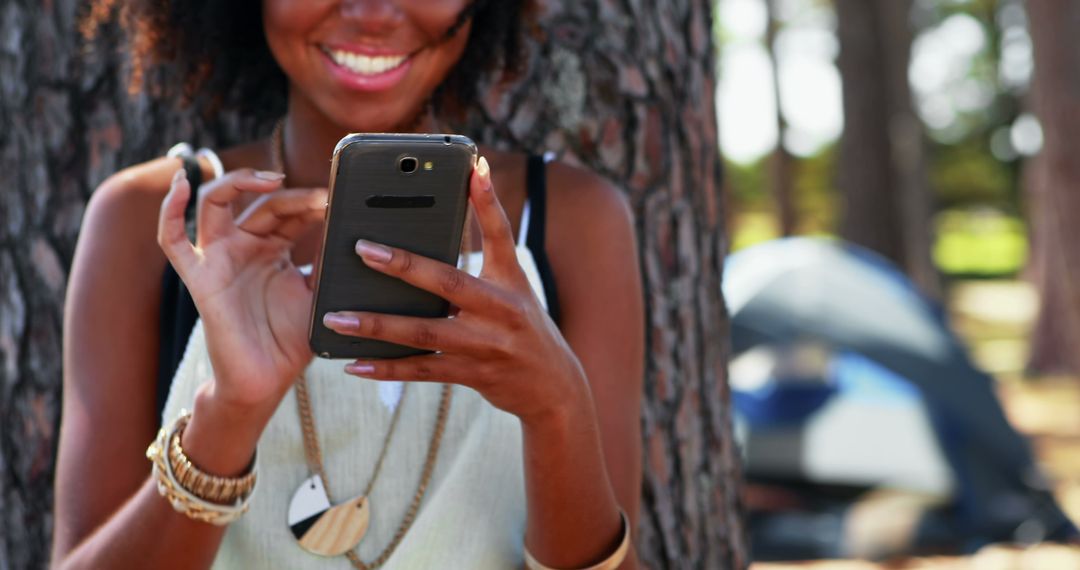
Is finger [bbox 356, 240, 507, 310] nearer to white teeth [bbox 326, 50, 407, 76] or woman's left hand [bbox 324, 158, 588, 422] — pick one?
woman's left hand [bbox 324, 158, 588, 422]

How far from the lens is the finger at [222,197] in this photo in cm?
165

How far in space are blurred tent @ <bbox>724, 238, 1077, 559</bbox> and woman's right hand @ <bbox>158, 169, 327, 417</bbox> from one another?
4.98 meters

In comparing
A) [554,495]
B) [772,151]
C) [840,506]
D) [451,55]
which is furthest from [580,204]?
[772,151]

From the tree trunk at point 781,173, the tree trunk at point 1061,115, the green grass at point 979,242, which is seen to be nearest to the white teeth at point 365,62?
the tree trunk at point 1061,115

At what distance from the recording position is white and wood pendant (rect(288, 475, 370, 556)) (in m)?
1.86

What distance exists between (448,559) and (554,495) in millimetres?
238

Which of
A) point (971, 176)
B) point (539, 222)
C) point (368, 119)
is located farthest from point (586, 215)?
point (971, 176)

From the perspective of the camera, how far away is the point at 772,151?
59.1ft

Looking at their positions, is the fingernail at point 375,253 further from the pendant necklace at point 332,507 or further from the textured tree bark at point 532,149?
the textured tree bark at point 532,149

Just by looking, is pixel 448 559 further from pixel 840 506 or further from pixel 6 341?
pixel 840 506

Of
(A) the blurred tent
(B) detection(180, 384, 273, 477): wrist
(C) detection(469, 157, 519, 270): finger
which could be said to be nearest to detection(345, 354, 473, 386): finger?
(C) detection(469, 157, 519, 270): finger

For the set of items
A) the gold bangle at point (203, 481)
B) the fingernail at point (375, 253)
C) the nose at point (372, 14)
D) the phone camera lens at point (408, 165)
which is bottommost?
the gold bangle at point (203, 481)

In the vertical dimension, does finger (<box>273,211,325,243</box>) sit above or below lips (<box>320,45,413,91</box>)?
below

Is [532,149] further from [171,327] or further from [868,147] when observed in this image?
A: [868,147]
